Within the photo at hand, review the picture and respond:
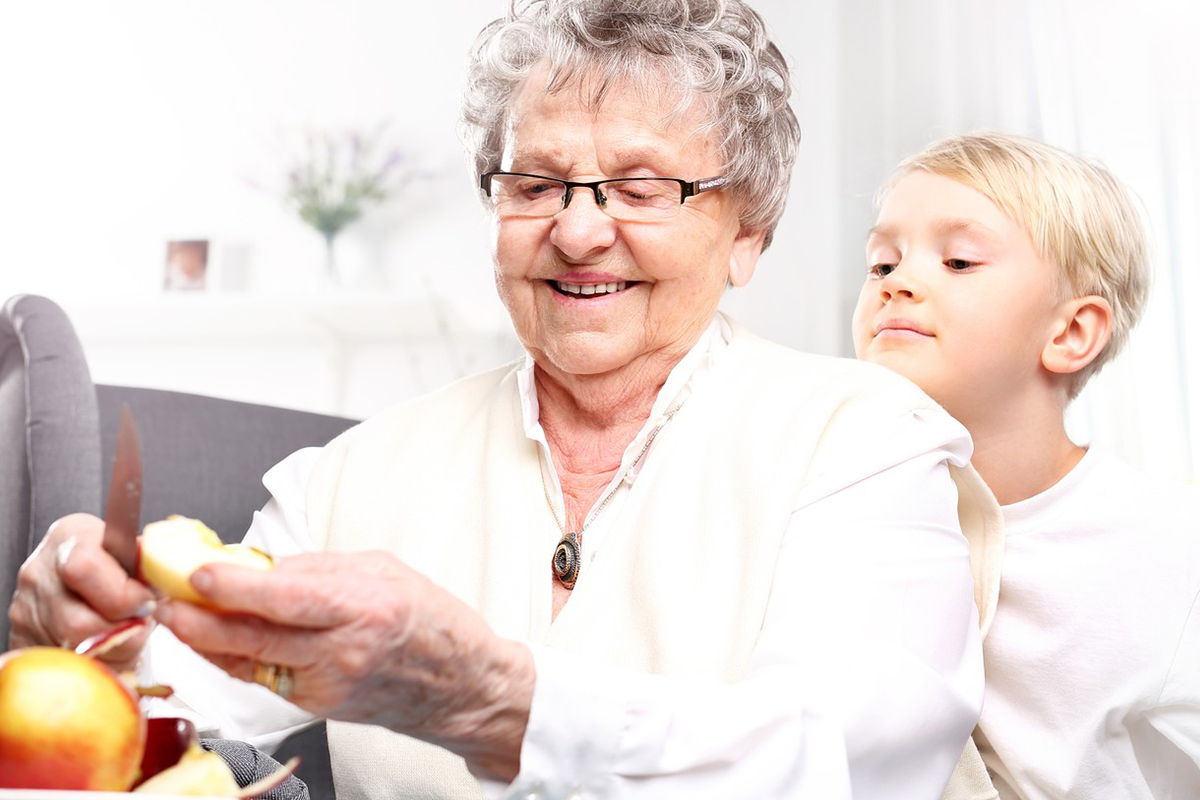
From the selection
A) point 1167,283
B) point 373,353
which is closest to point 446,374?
point 373,353

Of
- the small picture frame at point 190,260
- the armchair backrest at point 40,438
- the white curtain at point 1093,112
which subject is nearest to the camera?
the armchair backrest at point 40,438

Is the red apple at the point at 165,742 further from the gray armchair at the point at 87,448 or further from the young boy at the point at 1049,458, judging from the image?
the young boy at the point at 1049,458

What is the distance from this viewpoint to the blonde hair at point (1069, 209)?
1.58 metres

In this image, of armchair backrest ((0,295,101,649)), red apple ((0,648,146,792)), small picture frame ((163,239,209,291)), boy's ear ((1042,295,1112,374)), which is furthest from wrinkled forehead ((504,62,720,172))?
small picture frame ((163,239,209,291))

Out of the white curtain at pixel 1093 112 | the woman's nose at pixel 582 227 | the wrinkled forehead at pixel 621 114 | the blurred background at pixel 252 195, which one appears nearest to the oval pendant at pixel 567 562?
the woman's nose at pixel 582 227

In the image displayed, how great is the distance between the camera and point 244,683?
1326 mm

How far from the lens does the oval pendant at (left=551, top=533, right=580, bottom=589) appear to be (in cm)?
130

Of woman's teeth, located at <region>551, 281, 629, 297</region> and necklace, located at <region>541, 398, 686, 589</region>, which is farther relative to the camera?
woman's teeth, located at <region>551, 281, 629, 297</region>

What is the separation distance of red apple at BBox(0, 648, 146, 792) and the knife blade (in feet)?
0.46

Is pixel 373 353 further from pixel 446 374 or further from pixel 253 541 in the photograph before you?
pixel 253 541

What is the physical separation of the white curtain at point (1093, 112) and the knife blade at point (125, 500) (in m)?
2.20

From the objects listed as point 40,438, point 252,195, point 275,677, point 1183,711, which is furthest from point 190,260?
point 275,677

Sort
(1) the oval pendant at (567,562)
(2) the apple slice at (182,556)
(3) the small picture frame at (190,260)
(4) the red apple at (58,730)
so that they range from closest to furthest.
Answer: (4) the red apple at (58,730) < (2) the apple slice at (182,556) < (1) the oval pendant at (567,562) < (3) the small picture frame at (190,260)

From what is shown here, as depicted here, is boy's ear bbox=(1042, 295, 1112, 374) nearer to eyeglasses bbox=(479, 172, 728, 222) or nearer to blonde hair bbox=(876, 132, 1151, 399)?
blonde hair bbox=(876, 132, 1151, 399)
